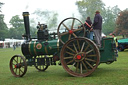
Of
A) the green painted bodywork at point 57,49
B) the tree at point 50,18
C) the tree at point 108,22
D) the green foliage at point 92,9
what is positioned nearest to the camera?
the green painted bodywork at point 57,49

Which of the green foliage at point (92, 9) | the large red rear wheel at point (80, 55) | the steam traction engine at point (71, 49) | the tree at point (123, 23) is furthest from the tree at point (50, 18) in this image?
the large red rear wheel at point (80, 55)

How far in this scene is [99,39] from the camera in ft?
21.7

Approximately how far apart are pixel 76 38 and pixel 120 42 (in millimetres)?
12396

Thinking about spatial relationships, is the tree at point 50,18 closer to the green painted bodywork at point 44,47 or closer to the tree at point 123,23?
the tree at point 123,23

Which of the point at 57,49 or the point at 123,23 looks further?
the point at 123,23

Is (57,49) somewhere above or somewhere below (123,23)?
below

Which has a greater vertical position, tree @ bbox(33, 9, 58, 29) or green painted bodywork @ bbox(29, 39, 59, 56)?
tree @ bbox(33, 9, 58, 29)

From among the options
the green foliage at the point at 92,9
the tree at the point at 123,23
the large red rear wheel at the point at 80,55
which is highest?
the green foliage at the point at 92,9

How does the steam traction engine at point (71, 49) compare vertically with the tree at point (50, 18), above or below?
below

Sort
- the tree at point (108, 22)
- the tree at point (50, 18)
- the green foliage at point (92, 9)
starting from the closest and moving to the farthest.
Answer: the tree at point (50, 18), the tree at point (108, 22), the green foliage at point (92, 9)

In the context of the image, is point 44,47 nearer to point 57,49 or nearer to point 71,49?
point 57,49

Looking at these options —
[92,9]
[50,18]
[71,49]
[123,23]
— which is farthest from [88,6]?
[71,49]

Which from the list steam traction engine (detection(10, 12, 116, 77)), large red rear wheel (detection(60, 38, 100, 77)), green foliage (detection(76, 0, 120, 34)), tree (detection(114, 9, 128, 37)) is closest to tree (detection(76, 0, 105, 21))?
green foliage (detection(76, 0, 120, 34))

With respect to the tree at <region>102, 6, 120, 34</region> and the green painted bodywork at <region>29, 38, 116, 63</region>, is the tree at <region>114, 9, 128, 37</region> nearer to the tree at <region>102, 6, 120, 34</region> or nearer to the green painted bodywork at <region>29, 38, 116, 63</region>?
the tree at <region>102, 6, 120, 34</region>
